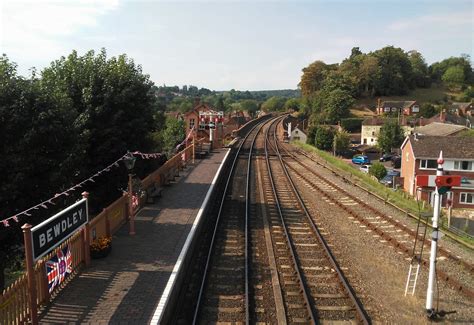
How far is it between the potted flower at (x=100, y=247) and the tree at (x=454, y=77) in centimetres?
14497

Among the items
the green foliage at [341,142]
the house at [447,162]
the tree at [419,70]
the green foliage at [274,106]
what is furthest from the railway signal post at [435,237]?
the green foliage at [274,106]

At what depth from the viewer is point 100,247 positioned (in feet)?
35.8

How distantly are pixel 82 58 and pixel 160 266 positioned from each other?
28.6 ft

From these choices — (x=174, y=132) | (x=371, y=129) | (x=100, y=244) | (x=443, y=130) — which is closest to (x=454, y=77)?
(x=371, y=129)

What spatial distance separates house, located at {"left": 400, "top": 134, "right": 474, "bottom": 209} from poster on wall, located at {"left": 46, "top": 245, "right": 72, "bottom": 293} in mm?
31738

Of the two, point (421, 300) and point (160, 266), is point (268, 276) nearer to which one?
point (160, 266)

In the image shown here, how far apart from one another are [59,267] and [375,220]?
38.6 ft

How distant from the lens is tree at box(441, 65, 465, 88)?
135 meters

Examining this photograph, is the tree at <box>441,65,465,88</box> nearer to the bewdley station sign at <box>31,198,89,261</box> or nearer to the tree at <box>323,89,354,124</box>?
the tree at <box>323,89,354,124</box>

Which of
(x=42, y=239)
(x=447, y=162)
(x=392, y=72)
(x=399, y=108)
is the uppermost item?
(x=392, y=72)

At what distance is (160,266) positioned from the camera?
414 inches

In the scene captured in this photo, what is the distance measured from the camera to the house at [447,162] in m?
36.0

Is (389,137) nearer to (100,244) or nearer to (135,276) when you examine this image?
(100,244)

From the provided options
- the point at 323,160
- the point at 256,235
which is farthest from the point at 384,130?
Answer: the point at 256,235
